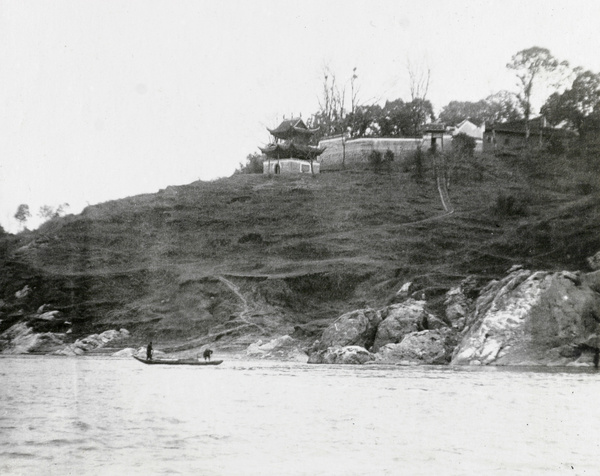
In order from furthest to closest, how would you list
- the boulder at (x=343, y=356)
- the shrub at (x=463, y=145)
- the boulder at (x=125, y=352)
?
1. the shrub at (x=463, y=145)
2. the boulder at (x=125, y=352)
3. the boulder at (x=343, y=356)

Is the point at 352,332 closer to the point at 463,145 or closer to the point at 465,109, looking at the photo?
the point at 463,145

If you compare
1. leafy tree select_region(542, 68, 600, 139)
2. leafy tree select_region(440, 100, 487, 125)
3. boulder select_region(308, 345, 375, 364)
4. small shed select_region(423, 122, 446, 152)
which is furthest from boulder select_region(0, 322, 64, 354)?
leafy tree select_region(440, 100, 487, 125)

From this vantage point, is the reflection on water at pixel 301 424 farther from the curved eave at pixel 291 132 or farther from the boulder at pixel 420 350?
the curved eave at pixel 291 132

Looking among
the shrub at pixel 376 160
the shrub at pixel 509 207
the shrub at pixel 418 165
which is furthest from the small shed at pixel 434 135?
the shrub at pixel 509 207

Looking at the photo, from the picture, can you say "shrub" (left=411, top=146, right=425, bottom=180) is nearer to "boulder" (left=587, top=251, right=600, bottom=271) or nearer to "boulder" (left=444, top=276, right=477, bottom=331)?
"boulder" (left=444, top=276, right=477, bottom=331)

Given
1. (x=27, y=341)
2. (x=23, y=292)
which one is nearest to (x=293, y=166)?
(x=23, y=292)

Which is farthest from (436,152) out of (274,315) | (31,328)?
(31,328)
